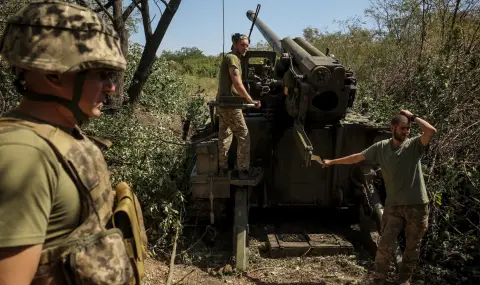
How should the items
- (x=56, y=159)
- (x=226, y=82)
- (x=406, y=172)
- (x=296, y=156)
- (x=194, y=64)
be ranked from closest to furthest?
(x=56, y=159)
(x=406, y=172)
(x=226, y=82)
(x=296, y=156)
(x=194, y=64)

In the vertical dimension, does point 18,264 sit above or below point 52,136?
below

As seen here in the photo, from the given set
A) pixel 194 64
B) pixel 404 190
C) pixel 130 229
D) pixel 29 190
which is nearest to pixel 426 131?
pixel 404 190

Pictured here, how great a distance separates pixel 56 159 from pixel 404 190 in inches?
151

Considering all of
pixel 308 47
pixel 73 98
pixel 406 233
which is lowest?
pixel 406 233

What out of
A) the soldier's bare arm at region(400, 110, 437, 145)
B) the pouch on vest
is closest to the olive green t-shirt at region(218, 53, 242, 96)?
the soldier's bare arm at region(400, 110, 437, 145)

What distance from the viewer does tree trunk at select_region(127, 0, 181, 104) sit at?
8.60 m

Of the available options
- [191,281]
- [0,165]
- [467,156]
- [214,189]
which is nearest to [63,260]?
[0,165]

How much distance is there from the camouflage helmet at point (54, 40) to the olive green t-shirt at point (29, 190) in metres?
0.28

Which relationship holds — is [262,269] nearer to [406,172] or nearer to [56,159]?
[406,172]

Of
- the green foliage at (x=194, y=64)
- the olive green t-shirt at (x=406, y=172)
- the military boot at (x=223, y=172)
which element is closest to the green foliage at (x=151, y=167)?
the military boot at (x=223, y=172)

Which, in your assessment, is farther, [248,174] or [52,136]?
[248,174]

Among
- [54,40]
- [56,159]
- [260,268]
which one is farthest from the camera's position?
[260,268]

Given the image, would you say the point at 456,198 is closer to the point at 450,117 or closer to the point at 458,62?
the point at 450,117

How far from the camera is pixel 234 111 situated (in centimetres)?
572
